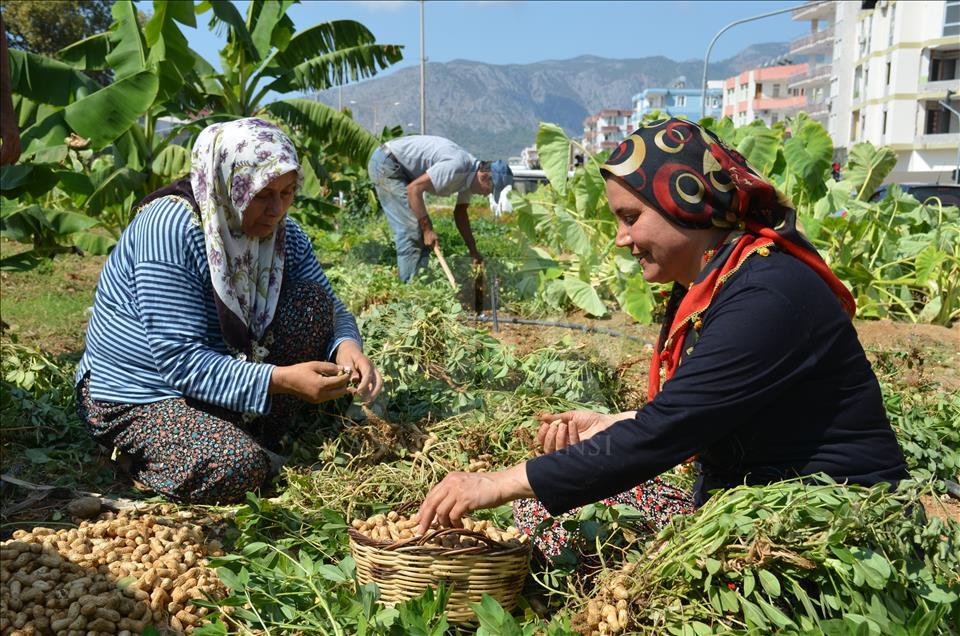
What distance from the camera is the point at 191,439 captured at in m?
2.85

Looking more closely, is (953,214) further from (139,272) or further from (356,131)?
(139,272)

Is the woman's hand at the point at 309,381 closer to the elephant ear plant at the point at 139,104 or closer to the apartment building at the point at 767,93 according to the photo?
the elephant ear plant at the point at 139,104

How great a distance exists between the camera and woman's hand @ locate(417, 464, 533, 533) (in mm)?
1880

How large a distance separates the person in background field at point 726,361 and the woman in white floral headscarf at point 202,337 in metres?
1.11

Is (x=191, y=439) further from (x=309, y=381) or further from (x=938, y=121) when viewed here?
(x=938, y=121)

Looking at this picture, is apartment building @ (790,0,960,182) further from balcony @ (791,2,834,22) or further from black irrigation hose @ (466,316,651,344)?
black irrigation hose @ (466,316,651,344)

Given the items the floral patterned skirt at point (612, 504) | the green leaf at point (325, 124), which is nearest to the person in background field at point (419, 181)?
the green leaf at point (325, 124)

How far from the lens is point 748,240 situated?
6.26 feet

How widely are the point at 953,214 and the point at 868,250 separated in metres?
1.31

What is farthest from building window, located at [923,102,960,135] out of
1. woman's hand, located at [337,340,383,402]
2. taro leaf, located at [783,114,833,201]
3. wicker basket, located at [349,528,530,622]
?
wicker basket, located at [349,528,530,622]

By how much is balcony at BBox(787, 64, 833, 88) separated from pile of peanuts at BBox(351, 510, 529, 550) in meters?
62.3

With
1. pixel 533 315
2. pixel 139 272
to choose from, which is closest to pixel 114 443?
pixel 139 272

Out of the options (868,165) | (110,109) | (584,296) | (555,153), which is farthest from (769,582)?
(868,165)

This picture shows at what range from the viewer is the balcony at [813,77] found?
6031cm
